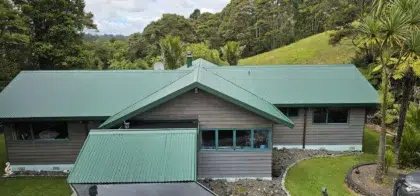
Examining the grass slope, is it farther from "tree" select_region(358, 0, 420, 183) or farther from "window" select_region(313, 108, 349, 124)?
"tree" select_region(358, 0, 420, 183)

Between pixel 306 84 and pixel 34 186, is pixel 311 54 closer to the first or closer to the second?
pixel 306 84

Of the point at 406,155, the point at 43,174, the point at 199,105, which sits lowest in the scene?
the point at 43,174

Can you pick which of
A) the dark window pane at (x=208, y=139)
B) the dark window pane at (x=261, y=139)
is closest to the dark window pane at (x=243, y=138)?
the dark window pane at (x=261, y=139)

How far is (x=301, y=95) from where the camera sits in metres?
16.0

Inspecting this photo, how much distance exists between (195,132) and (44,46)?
21113 mm

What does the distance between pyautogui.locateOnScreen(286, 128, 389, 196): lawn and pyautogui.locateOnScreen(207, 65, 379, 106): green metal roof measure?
271 centimetres

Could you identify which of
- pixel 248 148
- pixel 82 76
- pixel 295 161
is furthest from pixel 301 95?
pixel 82 76

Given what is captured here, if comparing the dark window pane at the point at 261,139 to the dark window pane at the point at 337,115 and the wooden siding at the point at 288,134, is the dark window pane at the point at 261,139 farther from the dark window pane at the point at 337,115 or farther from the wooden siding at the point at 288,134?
the dark window pane at the point at 337,115

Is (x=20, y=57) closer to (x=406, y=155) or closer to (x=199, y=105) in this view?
(x=199, y=105)

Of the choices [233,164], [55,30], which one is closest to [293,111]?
[233,164]

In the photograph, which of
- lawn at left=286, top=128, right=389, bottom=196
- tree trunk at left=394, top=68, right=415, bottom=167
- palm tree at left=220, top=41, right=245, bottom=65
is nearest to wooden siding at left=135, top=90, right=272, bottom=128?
lawn at left=286, top=128, right=389, bottom=196

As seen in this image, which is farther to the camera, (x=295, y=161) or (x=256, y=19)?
(x=256, y=19)

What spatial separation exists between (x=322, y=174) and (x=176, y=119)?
6739 mm

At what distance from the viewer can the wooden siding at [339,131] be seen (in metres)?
15.9
